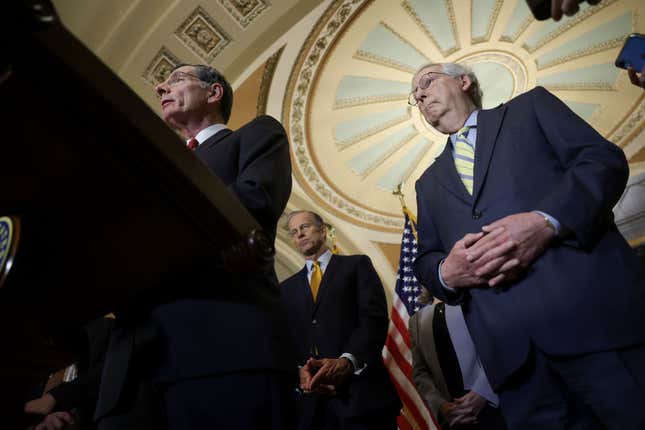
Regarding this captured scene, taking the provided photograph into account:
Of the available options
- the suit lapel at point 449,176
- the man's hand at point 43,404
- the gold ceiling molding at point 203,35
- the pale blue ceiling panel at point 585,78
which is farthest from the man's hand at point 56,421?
the pale blue ceiling panel at point 585,78

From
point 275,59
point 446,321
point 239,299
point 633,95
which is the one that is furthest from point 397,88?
point 239,299

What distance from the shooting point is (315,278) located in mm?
3281

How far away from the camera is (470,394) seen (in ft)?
8.89

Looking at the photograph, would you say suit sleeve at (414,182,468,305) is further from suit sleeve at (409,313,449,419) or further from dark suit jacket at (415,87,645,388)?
suit sleeve at (409,313,449,419)

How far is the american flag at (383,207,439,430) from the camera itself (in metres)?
3.84

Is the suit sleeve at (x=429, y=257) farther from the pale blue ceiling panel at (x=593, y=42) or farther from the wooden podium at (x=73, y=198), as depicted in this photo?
the pale blue ceiling panel at (x=593, y=42)

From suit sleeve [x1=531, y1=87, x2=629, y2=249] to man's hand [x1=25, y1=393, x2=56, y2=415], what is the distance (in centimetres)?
211

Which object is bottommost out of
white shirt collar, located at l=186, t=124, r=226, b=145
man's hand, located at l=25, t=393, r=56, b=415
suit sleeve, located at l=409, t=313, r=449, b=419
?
suit sleeve, located at l=409, t=313, r=449, b=419

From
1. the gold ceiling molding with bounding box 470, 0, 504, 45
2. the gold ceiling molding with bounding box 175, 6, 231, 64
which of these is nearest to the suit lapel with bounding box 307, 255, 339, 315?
the gold ceiling molding with bounding box 175, 6, 231, 64

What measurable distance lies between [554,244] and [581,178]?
0.20 metres

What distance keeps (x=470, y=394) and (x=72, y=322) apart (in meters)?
2.23

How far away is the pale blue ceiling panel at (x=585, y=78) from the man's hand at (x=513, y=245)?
25.4ft

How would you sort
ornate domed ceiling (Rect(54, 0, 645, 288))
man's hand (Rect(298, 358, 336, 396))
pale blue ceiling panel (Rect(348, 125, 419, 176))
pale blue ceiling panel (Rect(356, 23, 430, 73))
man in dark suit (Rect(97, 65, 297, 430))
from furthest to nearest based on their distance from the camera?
pale blue ceiling panel (Rect(348, 125, 419, 176))
pale blue ceiling panel (Rect(356, 23, 430, 73))
ornate domed ceiling (Rect(54, 0, 645, 288))
man's hand (Rect(298, 358, 336, 396))
man in dark suit (Rect(97, 65, 297, 430))

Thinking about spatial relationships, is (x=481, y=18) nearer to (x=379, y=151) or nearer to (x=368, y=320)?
(x=379, y=151)
